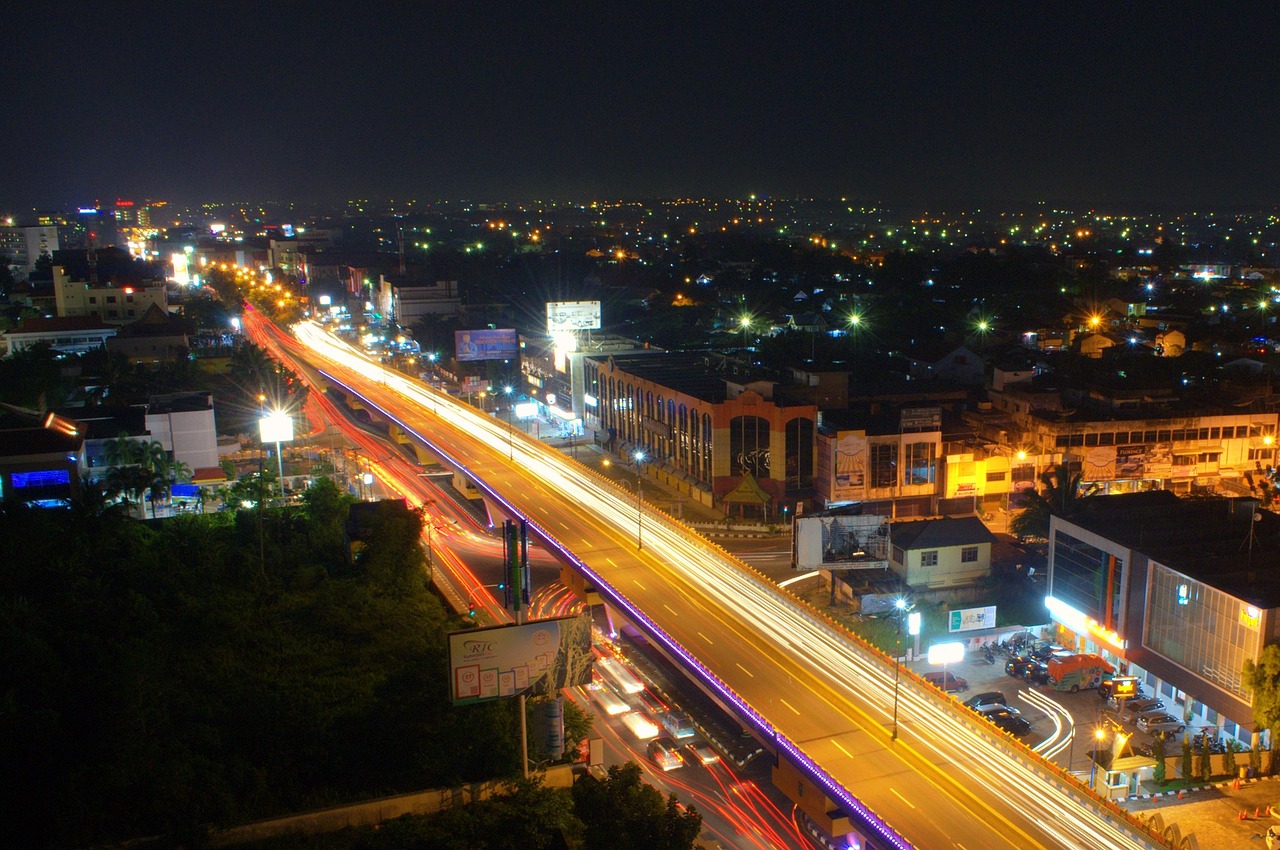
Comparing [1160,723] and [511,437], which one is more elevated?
[511,437]

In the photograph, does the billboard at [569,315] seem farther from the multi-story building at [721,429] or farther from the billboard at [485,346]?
the multi-story building at [721,429]

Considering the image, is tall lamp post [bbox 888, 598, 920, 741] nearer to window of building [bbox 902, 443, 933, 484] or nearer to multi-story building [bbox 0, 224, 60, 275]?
window of building [bbox 902, 443, 933, 484]

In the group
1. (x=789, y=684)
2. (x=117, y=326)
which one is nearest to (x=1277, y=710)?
(x=789, y=684)

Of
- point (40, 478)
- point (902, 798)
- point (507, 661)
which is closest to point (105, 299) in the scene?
point (40, 478)

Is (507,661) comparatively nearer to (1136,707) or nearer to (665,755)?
(665,755)

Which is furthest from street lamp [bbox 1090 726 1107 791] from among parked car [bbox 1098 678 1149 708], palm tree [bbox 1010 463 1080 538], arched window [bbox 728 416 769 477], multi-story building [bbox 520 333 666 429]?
multi-story building [bbox 520 333 666 429]

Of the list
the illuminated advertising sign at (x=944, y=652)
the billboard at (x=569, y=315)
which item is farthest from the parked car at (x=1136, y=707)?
the billboard at (x=569, y=315)
